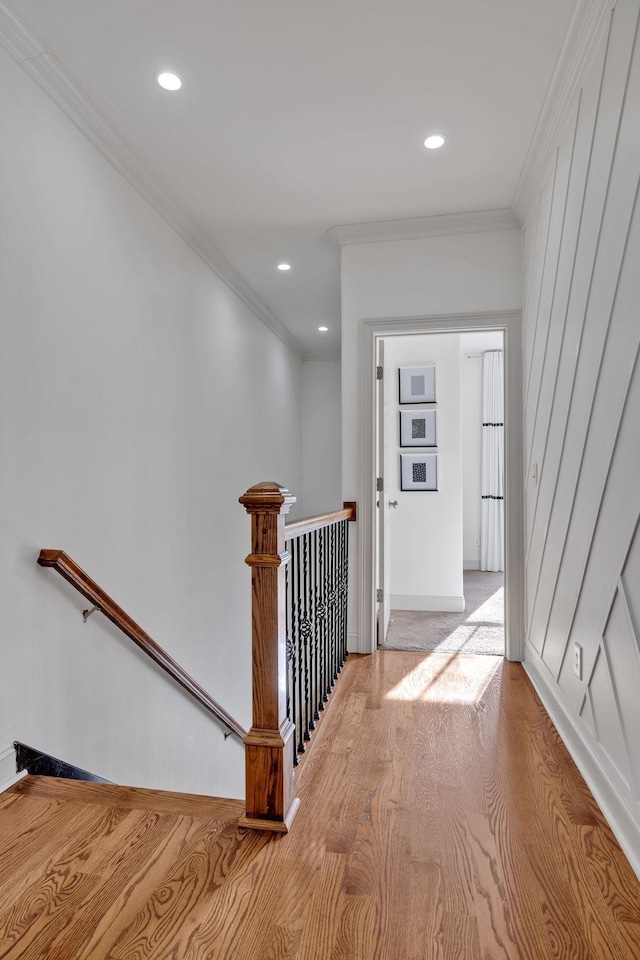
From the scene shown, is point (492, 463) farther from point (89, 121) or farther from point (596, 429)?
point (89, 121)

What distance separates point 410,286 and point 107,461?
2.08 m

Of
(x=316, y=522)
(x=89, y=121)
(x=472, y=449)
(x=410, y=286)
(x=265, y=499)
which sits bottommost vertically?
(x=316, y=522)

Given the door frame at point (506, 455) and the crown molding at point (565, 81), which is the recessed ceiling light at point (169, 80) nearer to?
the crown molding at point (565, 81)

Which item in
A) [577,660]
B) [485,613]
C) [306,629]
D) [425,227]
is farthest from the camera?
[485,613]

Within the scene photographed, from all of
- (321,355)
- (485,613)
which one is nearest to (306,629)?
(485,613)

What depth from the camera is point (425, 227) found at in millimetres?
3281

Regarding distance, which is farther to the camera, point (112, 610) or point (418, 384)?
point (418, 384)

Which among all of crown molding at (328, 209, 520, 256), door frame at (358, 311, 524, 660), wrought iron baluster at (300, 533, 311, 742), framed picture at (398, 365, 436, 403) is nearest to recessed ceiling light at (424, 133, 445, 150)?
crown molding at (328, 209, 520, 256)

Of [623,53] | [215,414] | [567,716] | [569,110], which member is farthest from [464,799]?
[215,414]

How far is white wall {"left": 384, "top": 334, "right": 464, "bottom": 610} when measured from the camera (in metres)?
4.45

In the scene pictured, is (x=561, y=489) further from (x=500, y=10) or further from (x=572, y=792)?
(x=500, y=10)

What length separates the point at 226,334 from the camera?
4.04 metres

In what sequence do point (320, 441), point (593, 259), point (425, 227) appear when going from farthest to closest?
1. point (320, 441)
2. point (425, 227)
3. point (593, 259)

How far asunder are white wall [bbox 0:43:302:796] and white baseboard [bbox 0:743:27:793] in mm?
42
